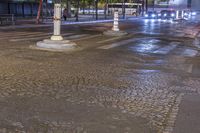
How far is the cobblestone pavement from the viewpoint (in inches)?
222

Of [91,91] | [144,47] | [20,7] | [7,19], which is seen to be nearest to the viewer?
[91,91]

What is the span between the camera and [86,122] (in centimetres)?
570

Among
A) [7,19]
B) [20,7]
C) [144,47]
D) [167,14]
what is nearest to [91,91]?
[144,47]

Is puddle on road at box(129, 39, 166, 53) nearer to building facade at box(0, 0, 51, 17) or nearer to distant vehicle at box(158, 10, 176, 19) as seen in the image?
building facade at box(0, 0, 51, 17)

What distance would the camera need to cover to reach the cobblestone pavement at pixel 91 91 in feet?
18.5

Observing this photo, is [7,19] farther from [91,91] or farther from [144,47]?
[91,91]

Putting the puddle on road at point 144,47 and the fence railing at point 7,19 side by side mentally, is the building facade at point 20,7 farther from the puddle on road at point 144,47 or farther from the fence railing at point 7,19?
the puddle on road at point 144,47

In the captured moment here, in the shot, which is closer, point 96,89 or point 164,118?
point 164,118

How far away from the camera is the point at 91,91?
303 inches

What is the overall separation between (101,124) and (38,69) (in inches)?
181

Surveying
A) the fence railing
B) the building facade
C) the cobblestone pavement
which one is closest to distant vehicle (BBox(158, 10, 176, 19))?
the building facade

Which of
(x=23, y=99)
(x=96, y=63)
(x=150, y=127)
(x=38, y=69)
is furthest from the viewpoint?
(x=96, y=63)

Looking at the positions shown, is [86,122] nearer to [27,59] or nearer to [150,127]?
[150,127]

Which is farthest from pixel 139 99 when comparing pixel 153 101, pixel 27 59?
pixel 27 59
